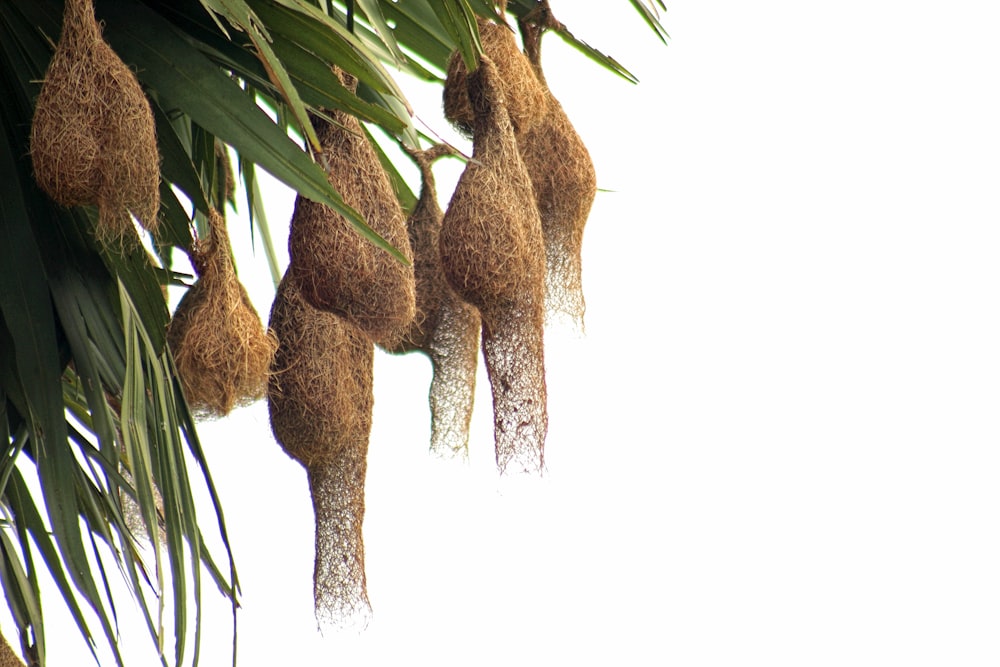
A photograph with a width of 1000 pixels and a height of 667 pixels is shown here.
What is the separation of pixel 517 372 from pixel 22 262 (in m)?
0.49

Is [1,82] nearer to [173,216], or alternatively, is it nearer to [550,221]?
[173,216]

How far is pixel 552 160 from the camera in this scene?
1222mm

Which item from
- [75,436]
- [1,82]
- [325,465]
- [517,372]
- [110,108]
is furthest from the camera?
[75,436]

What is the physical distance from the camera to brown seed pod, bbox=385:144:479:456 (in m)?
1.33

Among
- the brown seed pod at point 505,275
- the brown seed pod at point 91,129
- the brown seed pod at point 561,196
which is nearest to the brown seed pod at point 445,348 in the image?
the brown seed pod at point 561,196

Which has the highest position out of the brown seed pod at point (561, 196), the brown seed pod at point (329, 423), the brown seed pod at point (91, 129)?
the brown seed pod at point (561, 196)

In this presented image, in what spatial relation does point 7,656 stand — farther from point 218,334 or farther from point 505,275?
point 505,275

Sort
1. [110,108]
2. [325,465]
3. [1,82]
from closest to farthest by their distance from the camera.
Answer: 1. [110,108]
2. [325,465]
3. [1,82]

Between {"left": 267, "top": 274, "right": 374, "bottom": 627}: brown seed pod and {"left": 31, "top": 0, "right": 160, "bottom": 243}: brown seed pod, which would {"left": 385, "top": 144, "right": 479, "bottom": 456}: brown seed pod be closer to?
{"left": 267, "top": 274, "right": 374, "bottom": 627}: brown seed pod

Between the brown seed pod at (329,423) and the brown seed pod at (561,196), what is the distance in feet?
0.60

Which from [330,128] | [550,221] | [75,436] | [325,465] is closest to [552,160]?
[550,221]

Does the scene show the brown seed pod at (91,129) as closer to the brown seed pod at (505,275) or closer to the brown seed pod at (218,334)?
the brown seed pod at (218,334)

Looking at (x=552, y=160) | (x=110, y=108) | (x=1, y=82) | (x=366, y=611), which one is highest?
(x=1, y=82)

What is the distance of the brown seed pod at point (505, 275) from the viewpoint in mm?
1050
